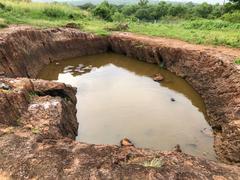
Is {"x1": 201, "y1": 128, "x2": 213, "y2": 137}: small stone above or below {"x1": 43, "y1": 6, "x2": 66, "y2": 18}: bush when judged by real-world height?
below

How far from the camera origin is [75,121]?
8000 millimetres

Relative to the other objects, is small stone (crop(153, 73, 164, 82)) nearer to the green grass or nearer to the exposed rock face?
the exposed rock face

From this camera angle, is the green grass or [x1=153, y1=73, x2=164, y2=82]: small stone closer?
[x1=153, y1=73, x2=164, y2=82]: small stone

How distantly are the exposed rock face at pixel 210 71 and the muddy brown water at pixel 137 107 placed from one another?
36 cm

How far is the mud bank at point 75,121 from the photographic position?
4281 mm

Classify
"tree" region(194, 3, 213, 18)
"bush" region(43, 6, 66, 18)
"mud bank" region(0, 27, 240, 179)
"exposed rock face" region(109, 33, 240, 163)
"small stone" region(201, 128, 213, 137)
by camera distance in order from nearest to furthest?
"mud bank" region(0, 27, 240, 179)
"exposed rock face" region(109, 33, 240, 163)
"small stone" region(201, 128, 213, 137)
"bush" region(43, 6, 66, 18)
"tree" region(194, 3, 213, 18)

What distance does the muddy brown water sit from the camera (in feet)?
24.8

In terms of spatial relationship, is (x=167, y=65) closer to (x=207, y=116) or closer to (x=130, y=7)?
(x=207, y=116)

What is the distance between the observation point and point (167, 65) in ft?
43.8

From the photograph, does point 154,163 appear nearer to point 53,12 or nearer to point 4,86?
point 4,86

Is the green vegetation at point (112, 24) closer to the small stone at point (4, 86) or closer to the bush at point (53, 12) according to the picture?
the bush at point (53, 12)

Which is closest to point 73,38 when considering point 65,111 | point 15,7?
point 15,7

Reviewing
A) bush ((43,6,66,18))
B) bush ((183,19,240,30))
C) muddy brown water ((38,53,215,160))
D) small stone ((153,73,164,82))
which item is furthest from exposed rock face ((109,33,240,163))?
bush ((43,6,66,18))

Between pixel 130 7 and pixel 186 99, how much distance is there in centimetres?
3763
